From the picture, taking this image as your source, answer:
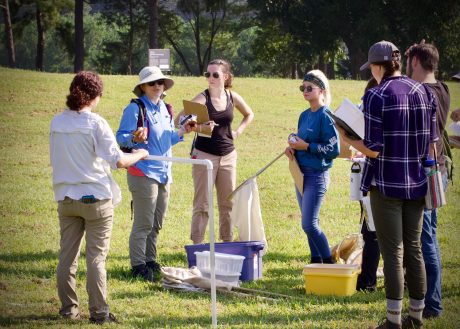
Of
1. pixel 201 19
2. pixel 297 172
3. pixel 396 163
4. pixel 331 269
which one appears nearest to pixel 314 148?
pixel 297 172

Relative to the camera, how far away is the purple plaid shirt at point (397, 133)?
19.3 ft

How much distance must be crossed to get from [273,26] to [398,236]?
174 ft

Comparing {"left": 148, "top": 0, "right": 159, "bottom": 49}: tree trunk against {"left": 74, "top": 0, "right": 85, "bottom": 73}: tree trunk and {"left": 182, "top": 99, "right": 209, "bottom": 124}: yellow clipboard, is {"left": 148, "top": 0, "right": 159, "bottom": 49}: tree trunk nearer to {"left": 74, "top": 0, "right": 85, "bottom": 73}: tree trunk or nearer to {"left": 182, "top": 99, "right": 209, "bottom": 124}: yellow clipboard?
{"left": 74, "top": 0, "right": 85, "bottom": 73}: tree trunk

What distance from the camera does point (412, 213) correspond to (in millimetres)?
6047

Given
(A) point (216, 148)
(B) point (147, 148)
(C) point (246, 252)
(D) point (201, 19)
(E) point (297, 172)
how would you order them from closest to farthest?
(B) point (147, 148) → (E) point (297, 172) → (C) point (246, 252) → (A) point (216, 148) → (D) point (201, 19)

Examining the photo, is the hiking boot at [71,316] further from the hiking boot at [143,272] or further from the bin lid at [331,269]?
the bin lid at [331,269]

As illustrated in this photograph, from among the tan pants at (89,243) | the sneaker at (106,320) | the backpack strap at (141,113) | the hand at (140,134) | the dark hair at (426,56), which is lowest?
the sneaker at (106,320)

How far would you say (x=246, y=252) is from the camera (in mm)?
8344

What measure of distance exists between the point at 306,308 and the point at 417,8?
4144cm

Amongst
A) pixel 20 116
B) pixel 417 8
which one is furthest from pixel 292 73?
pixel 20 116

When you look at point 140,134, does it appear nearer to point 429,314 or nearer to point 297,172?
point 297,172

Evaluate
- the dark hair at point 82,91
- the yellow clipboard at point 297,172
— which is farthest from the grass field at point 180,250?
the dark hair at point 82,91

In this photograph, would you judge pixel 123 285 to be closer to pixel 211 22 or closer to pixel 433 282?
pixel 433 282

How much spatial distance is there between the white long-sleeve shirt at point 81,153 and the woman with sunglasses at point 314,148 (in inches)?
85.2
